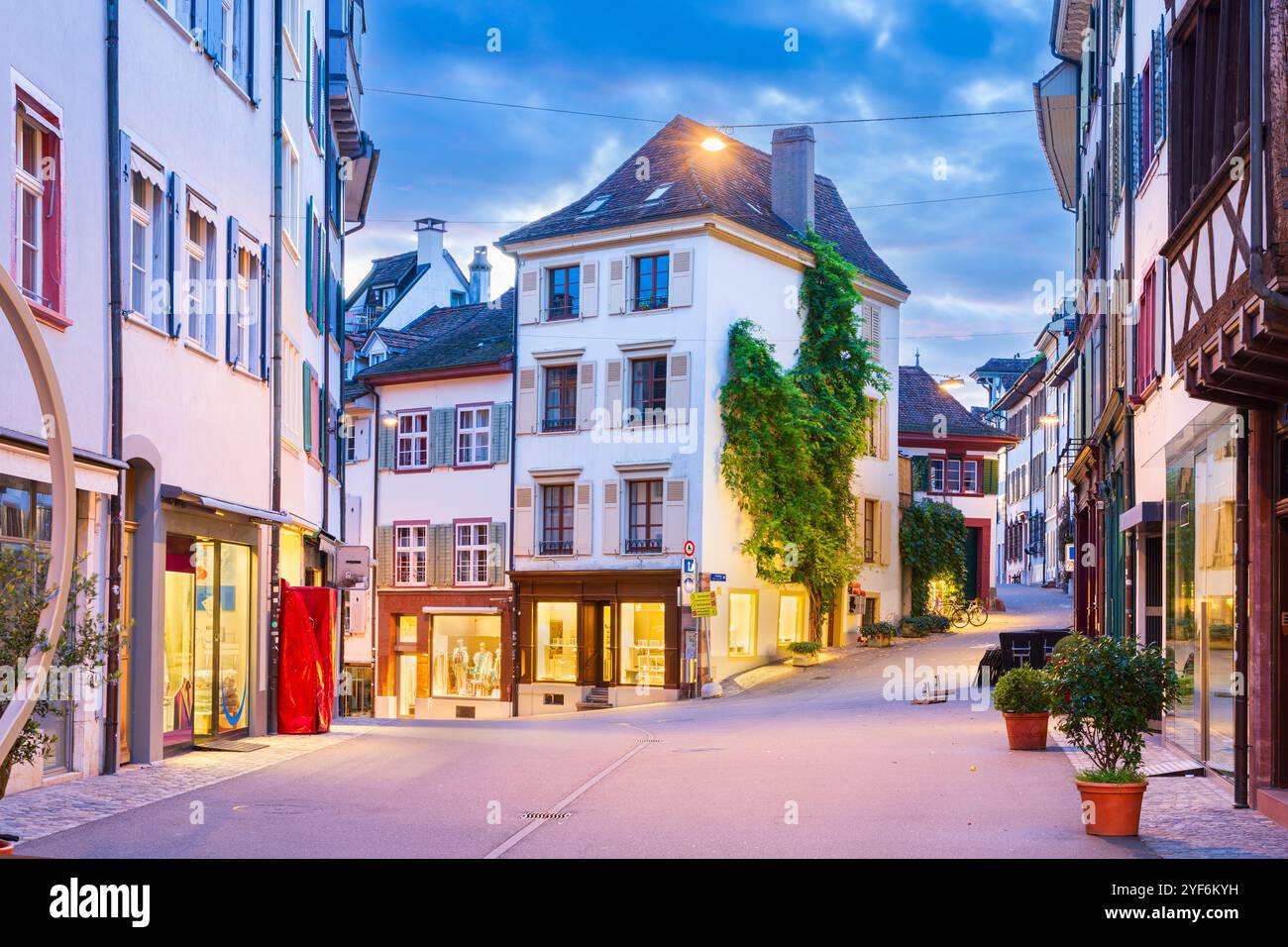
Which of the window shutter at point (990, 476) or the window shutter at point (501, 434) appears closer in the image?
the window shutter at point (501, 434)

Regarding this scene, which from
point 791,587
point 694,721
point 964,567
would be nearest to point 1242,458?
point 694,721

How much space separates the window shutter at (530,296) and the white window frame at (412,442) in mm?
4938

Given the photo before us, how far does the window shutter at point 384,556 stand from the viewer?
49.1 meters

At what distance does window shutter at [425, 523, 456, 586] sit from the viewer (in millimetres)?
47719

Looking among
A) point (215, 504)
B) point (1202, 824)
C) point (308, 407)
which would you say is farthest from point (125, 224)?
point (308, 407)

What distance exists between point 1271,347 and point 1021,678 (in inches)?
354

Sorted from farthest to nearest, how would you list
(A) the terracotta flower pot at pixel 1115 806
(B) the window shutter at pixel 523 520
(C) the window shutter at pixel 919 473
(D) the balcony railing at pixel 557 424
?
(C) the window shutter at pixel 919 473 → (B) the window shutter at pixel 523 520 → (D) the balcony railing at pixel 557 424 → (A) the terracotta flower pot at pixel 1115 806

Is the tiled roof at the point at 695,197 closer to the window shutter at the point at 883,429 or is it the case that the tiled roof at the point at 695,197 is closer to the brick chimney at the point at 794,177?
the brick chimney at the point at 794,177

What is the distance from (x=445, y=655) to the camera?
1876 inches

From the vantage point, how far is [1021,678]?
20.1 m

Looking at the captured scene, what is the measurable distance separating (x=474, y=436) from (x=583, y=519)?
511 cm

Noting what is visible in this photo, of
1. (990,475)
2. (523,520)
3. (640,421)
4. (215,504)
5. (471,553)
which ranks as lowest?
(471,553)

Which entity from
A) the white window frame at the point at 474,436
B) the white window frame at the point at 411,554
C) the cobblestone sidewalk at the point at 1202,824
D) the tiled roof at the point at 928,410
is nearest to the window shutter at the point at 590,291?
the white window frame at the point at 474,436

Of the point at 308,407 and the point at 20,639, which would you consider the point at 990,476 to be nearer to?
the point at 308,407
